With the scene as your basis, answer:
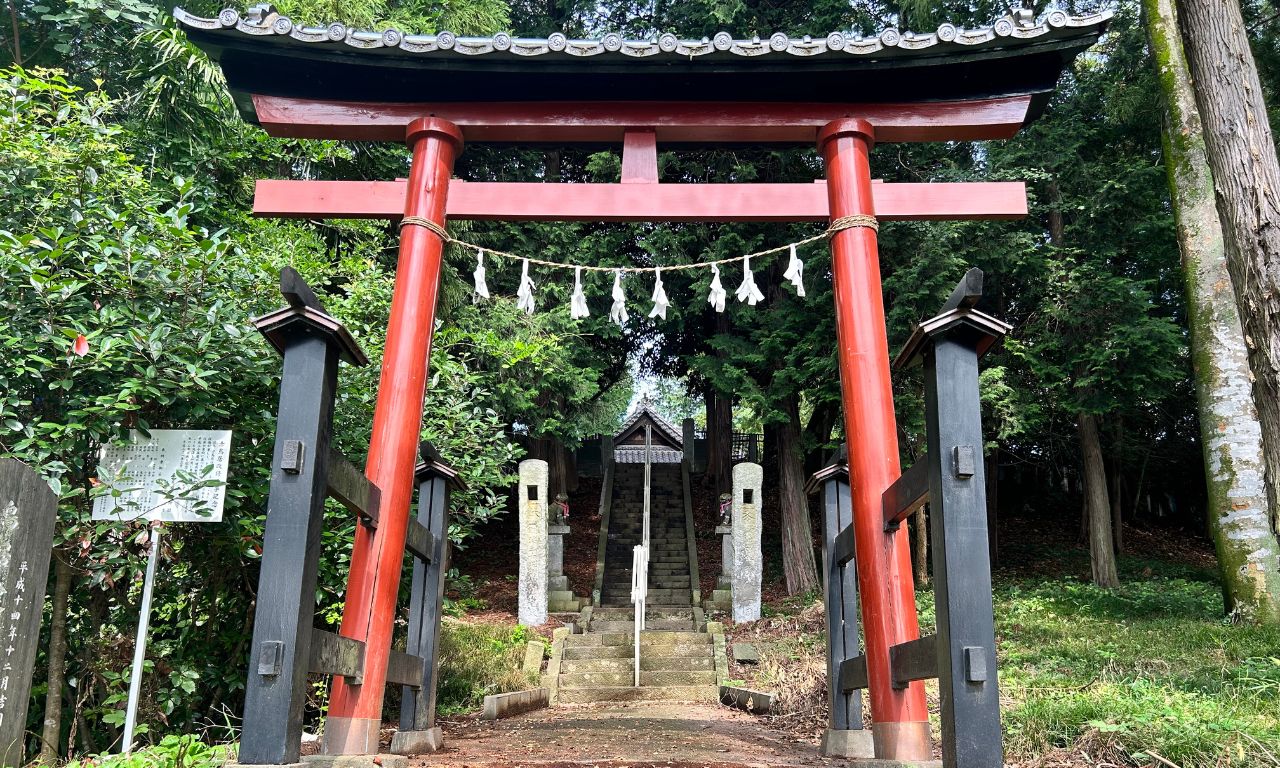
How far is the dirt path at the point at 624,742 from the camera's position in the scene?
4.84 m

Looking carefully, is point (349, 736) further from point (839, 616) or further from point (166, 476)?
point (839, 616)

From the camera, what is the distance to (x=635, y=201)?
18.7 feet

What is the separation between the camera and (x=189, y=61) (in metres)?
9.09

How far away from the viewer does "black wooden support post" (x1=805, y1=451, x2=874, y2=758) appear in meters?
5.46

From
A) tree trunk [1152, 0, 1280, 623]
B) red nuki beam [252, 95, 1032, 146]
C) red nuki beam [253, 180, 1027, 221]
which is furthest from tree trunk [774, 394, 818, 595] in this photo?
red nuki beam [252, 95, 1032, 146]

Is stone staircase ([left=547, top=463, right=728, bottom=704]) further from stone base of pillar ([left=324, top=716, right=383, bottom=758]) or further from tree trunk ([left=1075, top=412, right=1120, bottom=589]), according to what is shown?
tree trunk ([left=1075, top=412, right=1120, bottom=589])

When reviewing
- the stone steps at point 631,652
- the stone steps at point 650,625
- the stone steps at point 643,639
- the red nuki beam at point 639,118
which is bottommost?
the stone steps at point 631,652

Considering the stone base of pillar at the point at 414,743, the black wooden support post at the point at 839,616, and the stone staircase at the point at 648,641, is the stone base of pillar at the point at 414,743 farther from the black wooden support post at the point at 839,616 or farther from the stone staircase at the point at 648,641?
the stone staircase at the point at 648,641

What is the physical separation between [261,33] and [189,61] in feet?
15.5

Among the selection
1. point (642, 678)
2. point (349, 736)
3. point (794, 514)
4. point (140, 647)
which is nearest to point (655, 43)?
point (349, 736)

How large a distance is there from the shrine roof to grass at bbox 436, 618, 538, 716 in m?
4.80

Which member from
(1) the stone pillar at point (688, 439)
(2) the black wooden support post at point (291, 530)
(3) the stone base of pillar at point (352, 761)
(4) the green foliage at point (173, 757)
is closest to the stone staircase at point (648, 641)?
(1) the stone pillar at point (688, 439)

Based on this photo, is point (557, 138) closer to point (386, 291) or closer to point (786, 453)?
point (386, 291)

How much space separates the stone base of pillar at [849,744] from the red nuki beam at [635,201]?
3330mm
